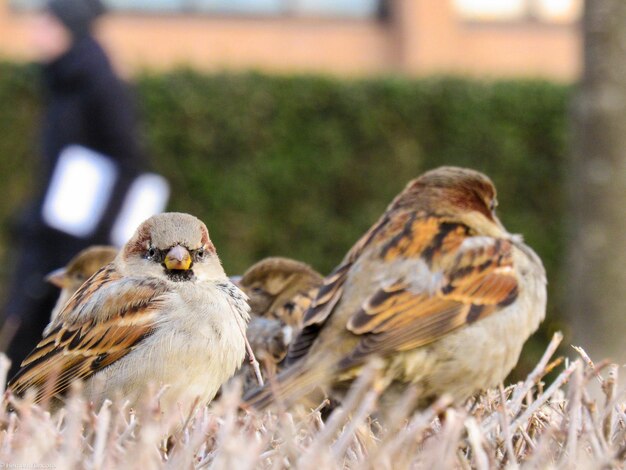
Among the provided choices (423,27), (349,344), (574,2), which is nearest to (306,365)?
(349,344)

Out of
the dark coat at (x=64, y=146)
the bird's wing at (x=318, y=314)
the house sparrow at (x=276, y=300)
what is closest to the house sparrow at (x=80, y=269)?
the house sparrow at (x=276, y=300)

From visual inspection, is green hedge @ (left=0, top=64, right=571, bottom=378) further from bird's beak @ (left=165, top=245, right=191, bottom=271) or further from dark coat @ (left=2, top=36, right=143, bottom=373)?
bird's beak @ (left=165, top=245, right=191, bottom=271)

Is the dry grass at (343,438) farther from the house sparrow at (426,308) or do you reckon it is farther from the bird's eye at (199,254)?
the bird's eye at (199,254)

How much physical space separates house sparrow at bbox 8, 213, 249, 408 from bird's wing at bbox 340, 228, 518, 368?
1.20 feet

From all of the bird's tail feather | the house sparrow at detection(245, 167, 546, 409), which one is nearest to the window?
the house sparrow at detection(245, 167, 546, 409)

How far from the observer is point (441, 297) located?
3.62 meters

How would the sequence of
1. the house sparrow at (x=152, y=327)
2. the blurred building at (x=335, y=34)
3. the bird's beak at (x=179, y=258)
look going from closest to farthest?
the house sparrow at (x=152, y=327)
the bird's beak at (x=179, y=258)
the blurred building at (x=335, y=34)

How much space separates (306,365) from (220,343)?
25 cm

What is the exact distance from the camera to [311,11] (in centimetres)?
1727

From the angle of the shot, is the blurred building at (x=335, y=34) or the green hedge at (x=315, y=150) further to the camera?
the blurred building at (x=335, y=34)

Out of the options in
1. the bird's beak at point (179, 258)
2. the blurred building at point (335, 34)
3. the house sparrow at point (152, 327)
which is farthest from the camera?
the blurred building at point (335, 34)

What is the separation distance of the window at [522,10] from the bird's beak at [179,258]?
1466cm

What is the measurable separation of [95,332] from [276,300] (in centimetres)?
78

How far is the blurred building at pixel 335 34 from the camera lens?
16.3m
